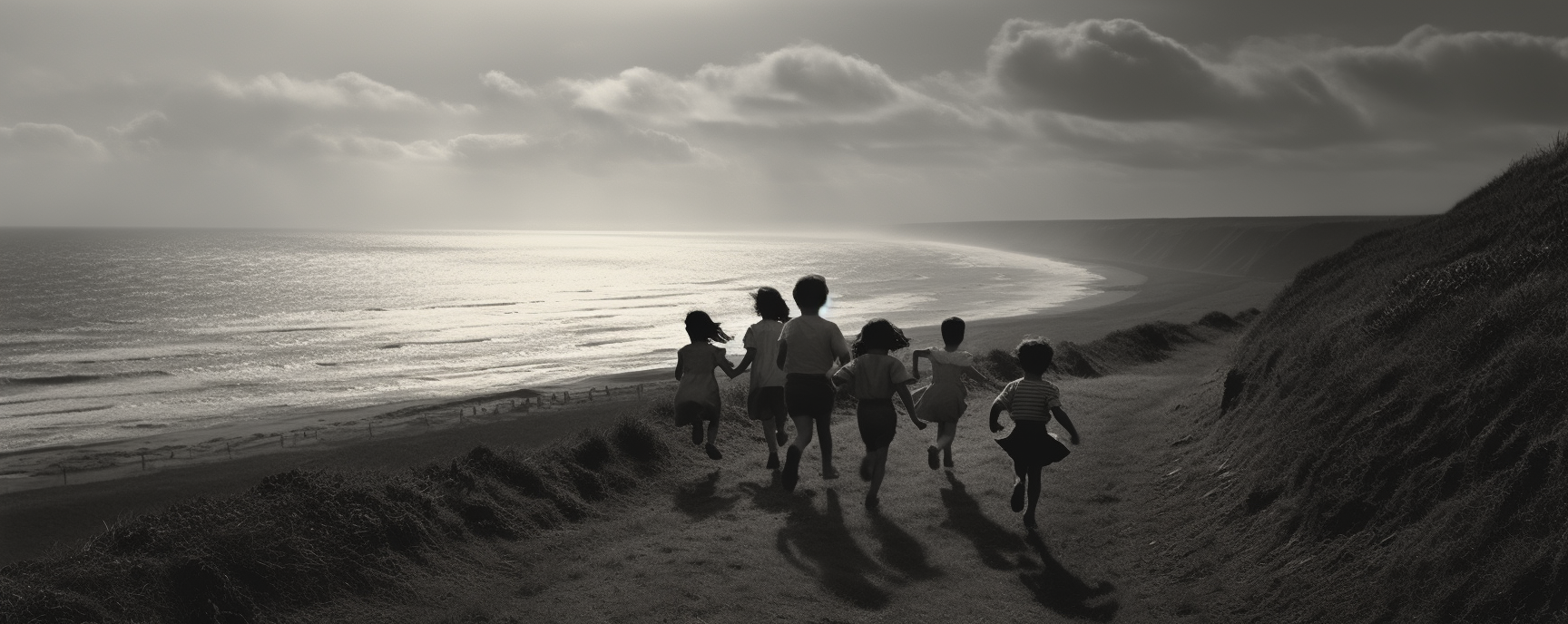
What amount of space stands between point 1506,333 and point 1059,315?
145 ft

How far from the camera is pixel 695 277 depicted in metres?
99.5

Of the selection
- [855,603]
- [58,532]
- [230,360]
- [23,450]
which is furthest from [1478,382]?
[230,360]

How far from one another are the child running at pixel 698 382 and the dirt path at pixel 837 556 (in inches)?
23.8

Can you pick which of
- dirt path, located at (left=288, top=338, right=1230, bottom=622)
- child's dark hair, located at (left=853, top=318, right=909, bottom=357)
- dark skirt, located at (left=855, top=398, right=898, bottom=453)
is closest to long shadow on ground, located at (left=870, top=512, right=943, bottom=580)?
dirt path, located at (left=288, top=338, right=1230, bottom=622)

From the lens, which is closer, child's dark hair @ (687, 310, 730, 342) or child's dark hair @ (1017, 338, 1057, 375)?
child's dark hair @ (1017, 338, 1057, 375)

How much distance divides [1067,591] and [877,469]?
2163 mm

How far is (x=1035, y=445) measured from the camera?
759 cm

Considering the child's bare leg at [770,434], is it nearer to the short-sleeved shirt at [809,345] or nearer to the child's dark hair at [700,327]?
the child's dark hair at [700,327]

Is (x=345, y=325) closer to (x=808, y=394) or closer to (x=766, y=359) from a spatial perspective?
(x=766, y=359)

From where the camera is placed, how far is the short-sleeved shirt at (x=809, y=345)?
8.22 metres

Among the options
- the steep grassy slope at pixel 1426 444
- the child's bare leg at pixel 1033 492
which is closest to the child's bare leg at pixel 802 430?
the child's bare leg at pixel 1033 492

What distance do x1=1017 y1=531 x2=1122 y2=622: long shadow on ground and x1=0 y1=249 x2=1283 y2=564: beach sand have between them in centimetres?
744

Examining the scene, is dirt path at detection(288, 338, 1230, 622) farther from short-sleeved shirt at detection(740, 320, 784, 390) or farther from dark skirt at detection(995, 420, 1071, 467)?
short-sleeved shirt at detection(740, 320, 784, 390)

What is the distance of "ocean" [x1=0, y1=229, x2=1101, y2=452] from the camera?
97.5ft
